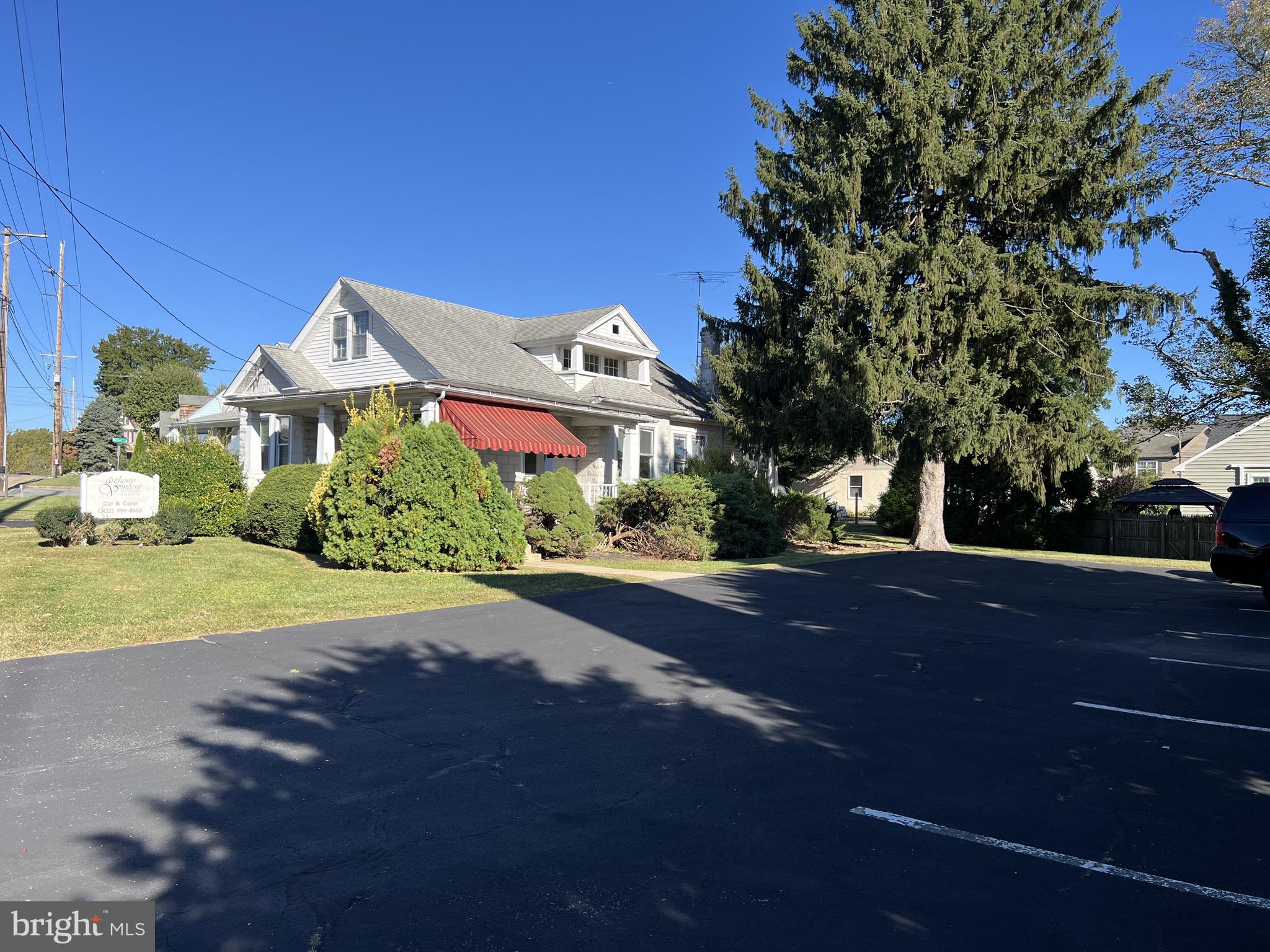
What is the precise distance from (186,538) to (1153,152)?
23521mm

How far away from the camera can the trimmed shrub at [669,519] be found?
20312mm

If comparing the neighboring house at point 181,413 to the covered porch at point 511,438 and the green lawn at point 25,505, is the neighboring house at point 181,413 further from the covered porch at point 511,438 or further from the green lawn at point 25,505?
the covered porch at point 511,438

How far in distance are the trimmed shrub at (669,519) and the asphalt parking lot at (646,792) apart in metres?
11.0

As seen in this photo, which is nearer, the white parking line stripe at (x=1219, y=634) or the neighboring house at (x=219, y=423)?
the white parking line stripe at (x=1219, y=634)

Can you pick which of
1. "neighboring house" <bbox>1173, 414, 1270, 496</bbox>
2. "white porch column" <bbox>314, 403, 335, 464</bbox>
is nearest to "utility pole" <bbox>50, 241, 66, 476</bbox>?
"white porch column" <bbox>314, 403, 335, 464</bbox>

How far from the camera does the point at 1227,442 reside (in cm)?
3931

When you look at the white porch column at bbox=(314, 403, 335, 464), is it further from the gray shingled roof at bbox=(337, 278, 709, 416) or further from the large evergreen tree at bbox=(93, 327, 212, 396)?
the large evergreen tree at bbox=(93, 327, 212, 396)

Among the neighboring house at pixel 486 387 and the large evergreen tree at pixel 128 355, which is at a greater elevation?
the large evergreen tree at pixel 128 355

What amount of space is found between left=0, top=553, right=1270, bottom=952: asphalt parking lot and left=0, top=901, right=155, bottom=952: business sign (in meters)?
0.08

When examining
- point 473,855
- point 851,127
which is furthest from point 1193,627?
point 851,127

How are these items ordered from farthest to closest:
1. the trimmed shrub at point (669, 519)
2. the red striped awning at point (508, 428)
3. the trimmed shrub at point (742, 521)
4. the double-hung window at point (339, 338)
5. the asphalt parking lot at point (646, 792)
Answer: the double-hung window at point (339, 338), the trimmed shrub at point (742, 521), the red striped awning at point (508, 428), the trimmed shrub at point (669, 519), the asphalt parking lot at point (646, 792)

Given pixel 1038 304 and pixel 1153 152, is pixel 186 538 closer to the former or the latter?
pixel 1038 304

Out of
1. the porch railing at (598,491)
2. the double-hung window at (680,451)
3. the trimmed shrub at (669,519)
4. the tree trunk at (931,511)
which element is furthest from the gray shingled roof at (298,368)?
the tree trunk at (931,511)

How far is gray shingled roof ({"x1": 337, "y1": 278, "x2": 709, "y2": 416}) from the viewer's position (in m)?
22.4
